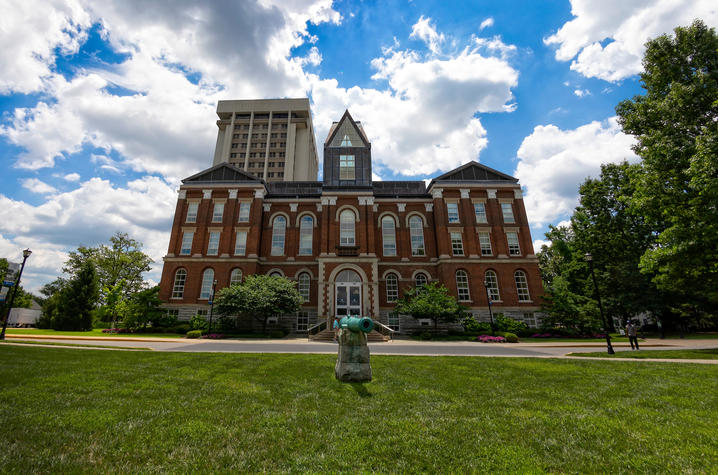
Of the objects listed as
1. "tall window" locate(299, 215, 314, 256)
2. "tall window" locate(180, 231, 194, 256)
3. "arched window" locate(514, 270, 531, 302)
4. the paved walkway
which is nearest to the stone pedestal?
the paved walkway

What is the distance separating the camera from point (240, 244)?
31.0 m

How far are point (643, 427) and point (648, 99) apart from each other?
69.9ft

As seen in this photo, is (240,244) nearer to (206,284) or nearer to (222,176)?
(206,284)

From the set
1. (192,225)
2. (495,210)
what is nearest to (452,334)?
(495,210)

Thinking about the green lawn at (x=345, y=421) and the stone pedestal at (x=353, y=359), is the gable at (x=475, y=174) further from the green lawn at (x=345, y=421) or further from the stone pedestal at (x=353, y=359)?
the stone pedestal at (x=353, y=359)

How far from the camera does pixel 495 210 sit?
32062mm

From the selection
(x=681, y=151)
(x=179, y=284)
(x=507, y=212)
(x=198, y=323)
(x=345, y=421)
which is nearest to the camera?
(x=345, y=421)

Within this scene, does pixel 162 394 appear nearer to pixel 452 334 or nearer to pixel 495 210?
pixel 452 334

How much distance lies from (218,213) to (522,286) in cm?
3296

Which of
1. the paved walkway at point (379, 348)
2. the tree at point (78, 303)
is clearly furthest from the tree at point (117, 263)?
the paved walkway at point (379, 348)

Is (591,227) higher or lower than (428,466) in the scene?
higher

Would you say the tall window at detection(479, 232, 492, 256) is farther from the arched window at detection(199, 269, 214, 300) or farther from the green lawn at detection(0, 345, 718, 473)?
the arched window at detection(199, 269, 214, 300)

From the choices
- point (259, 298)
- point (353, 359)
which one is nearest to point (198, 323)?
point (259, 298)

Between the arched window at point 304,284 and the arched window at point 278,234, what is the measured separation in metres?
3.49
